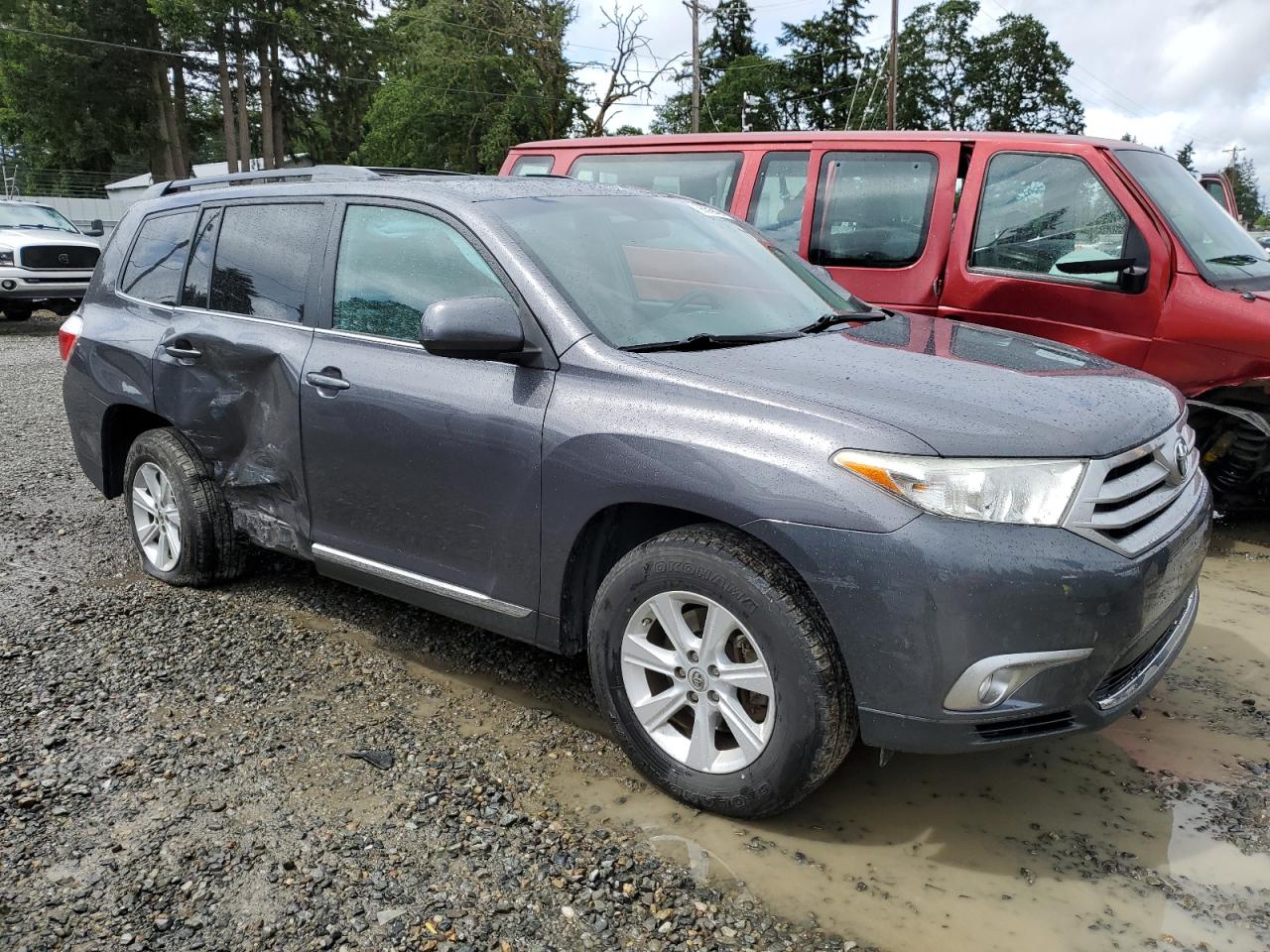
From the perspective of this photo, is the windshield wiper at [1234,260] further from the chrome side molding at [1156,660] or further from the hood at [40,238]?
the hood at [40,238]

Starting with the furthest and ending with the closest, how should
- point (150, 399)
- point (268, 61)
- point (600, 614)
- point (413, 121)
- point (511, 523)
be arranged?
1. point (268, 61)
2. point (413, 121)
3. point (150, 399)
4. point (511, 523)
5. point (600, 614)

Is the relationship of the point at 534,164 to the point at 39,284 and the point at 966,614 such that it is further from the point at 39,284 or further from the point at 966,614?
the point at 39,284

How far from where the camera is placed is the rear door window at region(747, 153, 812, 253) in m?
5.73

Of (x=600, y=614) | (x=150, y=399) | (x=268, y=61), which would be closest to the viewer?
(x=600, y=614)

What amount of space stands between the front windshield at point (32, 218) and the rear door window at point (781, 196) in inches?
548

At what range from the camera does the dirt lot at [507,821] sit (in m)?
2.38

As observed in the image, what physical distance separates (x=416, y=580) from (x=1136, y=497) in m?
2.17

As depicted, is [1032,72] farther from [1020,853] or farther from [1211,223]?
[1020,853]

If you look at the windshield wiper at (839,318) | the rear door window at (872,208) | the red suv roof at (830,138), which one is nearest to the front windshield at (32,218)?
the red suv roof at (830,138)

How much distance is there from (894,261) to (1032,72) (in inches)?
2336

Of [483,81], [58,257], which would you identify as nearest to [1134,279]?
[58,257]

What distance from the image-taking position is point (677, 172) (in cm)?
620

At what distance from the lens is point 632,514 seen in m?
2.89

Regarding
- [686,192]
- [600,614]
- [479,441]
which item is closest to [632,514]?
[600,614]
